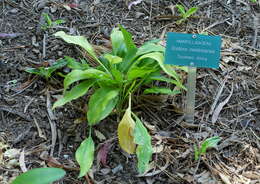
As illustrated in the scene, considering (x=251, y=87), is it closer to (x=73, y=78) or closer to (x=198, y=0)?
(x=198, y=0)

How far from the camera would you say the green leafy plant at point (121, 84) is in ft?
5.21

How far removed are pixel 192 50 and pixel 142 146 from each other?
1.57 feet

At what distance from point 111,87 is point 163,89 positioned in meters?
0.23

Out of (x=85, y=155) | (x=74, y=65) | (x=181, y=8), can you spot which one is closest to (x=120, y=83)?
(x=74, y=65)

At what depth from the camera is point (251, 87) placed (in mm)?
1960

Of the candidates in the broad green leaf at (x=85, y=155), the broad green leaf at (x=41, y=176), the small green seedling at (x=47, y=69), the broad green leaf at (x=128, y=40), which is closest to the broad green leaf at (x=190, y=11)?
the broad green leaf at (x=128, y=40)

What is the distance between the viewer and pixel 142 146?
5.09ft

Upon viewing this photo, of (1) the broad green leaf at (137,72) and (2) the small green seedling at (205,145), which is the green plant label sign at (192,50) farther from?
(2) the small green seedling at (205,145)

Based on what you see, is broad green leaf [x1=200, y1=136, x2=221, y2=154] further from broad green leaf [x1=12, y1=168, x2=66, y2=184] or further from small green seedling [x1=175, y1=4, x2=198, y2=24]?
small green seedling [x1=175, y1=4, x2=198, y2=24]

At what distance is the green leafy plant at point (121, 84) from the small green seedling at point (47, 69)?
109 mm

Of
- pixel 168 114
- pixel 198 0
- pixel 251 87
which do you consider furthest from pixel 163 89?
pixel 198 0

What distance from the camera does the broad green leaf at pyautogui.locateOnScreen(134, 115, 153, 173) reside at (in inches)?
59.4

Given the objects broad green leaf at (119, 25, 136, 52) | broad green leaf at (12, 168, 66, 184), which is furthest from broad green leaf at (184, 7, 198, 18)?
broad green leaf at (12, 168, 66, 184)

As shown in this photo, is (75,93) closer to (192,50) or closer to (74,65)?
(74,65)
